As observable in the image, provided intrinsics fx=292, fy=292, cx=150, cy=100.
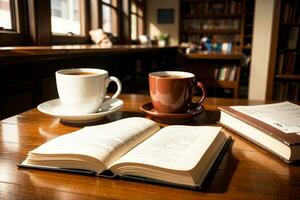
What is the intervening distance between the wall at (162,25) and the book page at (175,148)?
21.3 ft

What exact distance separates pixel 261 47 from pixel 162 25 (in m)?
3.60

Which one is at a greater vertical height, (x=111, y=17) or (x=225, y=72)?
(x=111, y=17)

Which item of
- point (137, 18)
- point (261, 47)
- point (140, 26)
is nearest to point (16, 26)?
point (261, 47)

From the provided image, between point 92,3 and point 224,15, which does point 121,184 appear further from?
point 224,15

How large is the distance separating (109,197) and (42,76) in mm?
1394

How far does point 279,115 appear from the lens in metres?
0.62

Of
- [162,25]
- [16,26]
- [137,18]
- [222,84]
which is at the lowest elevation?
[222,84]

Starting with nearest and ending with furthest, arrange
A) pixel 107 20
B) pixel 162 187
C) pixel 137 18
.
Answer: pixel 162 187
pixel 107 20
pixel 137 18

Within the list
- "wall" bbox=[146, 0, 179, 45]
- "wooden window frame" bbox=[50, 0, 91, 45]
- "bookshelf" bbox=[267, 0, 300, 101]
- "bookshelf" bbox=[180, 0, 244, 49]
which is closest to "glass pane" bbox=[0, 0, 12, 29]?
"wooden window frame" bbox=[50, 0, 91, 45]

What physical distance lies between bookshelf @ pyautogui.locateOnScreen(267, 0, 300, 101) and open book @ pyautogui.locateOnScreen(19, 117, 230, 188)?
2.98 metres

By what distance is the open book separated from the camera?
0.38 meters

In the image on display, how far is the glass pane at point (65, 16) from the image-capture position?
260 centimetres

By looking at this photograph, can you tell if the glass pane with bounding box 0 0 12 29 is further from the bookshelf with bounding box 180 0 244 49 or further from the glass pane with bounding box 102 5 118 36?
the bookshelf with bounding box 180 0 244 49

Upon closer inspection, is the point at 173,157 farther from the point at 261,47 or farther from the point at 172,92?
the point at 261,47
